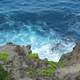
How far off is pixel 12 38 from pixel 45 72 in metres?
17.7

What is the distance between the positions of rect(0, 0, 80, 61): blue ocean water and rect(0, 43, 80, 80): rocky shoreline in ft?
28.6

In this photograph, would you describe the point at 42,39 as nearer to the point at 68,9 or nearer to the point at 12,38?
the point at 12,38

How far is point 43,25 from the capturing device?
41625 millimetres

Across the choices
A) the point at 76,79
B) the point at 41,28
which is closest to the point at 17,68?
the point at 76,79

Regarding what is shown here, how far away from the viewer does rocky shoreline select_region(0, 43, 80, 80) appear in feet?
60.9

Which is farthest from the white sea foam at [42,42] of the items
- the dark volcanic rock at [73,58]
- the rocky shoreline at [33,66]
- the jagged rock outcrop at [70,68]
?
the jagged rock outcrop at [70,68]

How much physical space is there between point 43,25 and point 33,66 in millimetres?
20608

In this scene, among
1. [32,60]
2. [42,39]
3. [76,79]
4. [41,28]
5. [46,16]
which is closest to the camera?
[76,79]

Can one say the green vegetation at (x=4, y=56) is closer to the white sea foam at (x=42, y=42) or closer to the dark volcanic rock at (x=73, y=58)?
the dark volcanic rock at (x=73, y=58)

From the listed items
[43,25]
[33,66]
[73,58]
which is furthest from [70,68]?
[43,25]

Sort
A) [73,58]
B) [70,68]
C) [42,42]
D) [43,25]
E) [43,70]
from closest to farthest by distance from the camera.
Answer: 1. [70,68]
2. [73,58]
3. [43,70]
4. [42,42]
5. [43,25]

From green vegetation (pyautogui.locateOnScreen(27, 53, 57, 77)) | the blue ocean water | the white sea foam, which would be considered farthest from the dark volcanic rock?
the white sea foam

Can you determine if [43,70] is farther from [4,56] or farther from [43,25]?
[43,25]

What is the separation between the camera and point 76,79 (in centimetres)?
1681
